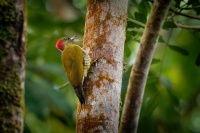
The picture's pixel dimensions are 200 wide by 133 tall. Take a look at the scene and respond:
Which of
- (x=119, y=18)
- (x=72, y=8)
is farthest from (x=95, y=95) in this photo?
(x=72, y=8)

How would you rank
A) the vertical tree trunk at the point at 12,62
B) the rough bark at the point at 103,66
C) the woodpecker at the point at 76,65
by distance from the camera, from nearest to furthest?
1. the vertical tree trunk at the point at 12,62
2. the rough bark at the point at 103,66
3. the woodpecker at the point at 76,65

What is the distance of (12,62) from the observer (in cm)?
196

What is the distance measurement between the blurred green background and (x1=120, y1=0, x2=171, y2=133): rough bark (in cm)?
40

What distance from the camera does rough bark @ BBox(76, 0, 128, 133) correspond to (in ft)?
7.96

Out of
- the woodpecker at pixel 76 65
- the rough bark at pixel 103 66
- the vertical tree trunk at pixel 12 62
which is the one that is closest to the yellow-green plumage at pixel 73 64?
the woodpecker at pixel 76 65

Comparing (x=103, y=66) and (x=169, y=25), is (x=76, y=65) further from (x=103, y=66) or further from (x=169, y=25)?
(x=169, y=25)

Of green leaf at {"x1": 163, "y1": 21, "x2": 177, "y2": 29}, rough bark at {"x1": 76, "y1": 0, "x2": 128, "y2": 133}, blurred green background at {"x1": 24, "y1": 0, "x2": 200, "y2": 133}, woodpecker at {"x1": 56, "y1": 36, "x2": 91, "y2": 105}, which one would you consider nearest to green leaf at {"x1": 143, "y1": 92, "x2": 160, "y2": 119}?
blurred green background at {"x1": 24, "y1": 0, "x2": 200, "y2": 133}

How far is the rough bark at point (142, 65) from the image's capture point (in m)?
2.78

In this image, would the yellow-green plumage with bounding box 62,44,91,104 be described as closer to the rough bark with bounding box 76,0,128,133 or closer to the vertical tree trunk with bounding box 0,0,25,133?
the rough bark with bounding box 76,0,128,133

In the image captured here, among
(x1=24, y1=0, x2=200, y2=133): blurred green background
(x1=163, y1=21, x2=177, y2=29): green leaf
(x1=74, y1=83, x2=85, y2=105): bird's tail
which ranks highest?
(x1=163, y1=21, x2=177, y2=29): green leaf

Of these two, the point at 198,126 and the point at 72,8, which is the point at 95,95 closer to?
the point at 72,8

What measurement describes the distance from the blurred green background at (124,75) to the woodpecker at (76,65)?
1.40 ft

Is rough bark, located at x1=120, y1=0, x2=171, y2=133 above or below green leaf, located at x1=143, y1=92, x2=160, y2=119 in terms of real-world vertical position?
above

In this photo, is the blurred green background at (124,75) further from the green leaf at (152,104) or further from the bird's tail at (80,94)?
the bird's tail at (80,94)
